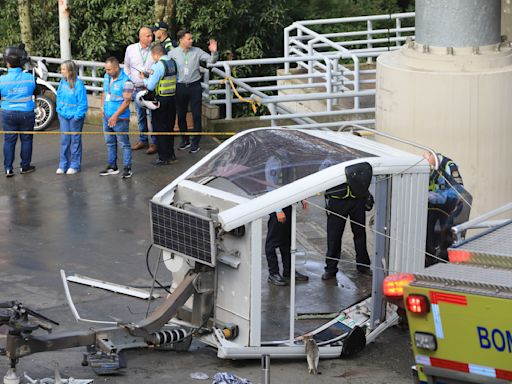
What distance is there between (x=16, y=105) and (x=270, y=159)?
6.14m

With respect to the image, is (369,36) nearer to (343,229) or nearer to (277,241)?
(343,229)

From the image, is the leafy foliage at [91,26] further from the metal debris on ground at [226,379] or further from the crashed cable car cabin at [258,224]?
the metal debris on ground at [226,379]

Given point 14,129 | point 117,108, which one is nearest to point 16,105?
point 14,129

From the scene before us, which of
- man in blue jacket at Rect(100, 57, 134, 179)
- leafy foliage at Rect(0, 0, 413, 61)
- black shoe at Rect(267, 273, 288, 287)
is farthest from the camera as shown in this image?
leafy foliage at Rect(0, 0, 413, 61)

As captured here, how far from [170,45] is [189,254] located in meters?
7.67

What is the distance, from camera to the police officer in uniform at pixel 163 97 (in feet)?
51.0

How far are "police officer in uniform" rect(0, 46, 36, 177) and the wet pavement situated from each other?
0.33m

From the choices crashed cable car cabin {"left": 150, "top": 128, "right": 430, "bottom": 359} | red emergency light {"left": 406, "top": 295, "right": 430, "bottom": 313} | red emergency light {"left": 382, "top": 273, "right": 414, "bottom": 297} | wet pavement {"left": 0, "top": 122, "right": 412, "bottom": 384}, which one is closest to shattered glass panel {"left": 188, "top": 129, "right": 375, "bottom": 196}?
crashed cable car cabin {"left": 150, "top": 128, "right": 430, "bottom": 359}

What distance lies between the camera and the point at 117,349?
9.55 m

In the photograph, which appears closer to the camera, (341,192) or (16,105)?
(341,192)

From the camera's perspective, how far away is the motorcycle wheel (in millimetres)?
17484

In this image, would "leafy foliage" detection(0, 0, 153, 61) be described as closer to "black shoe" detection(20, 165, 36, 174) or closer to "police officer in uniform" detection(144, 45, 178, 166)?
"police officer in uniform" detection(144, 45, 178, 166)

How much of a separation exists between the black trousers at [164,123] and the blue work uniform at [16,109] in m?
1.65

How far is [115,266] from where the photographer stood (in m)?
12.2
